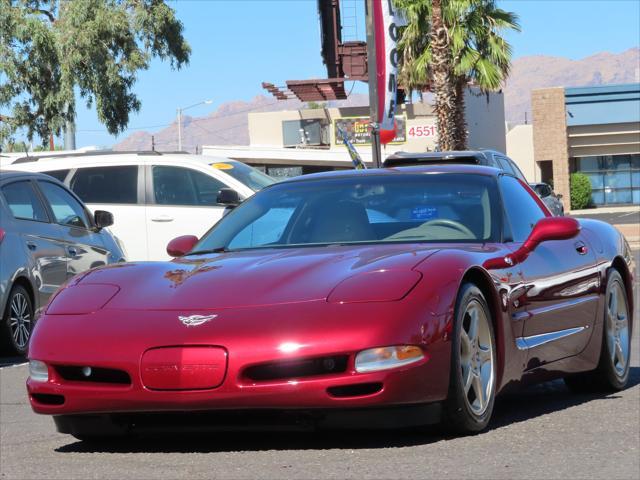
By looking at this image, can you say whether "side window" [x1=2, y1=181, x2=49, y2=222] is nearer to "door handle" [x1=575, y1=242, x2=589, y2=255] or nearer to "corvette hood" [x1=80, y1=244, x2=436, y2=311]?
"corvette hood" [x1=80, y1=244, x2=436, y2=311]

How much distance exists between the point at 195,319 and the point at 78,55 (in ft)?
128

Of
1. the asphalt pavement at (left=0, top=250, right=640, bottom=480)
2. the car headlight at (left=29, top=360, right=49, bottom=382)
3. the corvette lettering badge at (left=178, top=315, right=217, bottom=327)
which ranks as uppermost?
the corvette lettering badge at (left=178, top=315, right=217, bottom=327)

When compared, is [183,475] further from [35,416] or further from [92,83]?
[92,83]

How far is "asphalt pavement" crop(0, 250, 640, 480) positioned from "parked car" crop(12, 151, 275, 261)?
30.2 ft

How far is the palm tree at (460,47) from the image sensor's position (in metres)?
33.3

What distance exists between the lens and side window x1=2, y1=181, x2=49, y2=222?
35.7 ft

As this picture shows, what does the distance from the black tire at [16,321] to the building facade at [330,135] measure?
149 feet

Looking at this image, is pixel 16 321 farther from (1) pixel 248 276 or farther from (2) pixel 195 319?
(2) pixel 195 319

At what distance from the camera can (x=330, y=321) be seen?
16.0 feet

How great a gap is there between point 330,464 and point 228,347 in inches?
22.8

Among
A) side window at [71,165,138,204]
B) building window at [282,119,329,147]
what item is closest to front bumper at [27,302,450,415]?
side window at [71,165,138,204]

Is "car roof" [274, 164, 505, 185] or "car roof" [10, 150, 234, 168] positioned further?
"car roof" [10, 150, 234, 168]

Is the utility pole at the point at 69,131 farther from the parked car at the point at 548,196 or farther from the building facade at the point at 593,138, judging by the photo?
the parked car at the point at 548,196

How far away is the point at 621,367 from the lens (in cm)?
720
